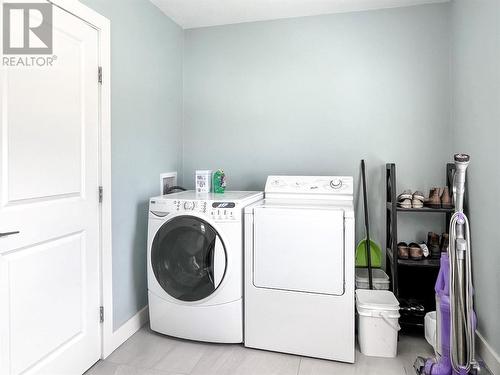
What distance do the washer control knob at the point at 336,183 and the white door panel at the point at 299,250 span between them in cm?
52

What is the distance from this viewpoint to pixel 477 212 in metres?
2.11

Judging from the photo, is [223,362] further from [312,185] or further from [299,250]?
[312,185]

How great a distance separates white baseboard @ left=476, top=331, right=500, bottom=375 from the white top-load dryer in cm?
74

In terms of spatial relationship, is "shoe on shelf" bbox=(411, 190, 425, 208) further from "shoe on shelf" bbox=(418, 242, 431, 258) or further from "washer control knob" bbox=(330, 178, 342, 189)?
"washer control knob" bbox=(330, 178, 342, 189)

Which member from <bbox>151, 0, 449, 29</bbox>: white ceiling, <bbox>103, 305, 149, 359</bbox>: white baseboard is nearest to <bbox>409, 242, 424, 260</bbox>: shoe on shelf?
<bbox>151, 0, 449, 29</bbox>: white ceiling

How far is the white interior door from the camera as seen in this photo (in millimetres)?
1502

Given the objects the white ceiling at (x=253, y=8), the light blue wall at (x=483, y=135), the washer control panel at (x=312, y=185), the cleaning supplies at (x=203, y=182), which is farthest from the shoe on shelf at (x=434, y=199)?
the cleaning supplies at (x=203, y=182)

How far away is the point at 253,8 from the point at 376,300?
2398 millimetres

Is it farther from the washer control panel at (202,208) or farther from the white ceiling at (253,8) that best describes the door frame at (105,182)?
the white ceiling at (253,8)

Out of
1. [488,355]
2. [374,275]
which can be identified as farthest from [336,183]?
[488,355]

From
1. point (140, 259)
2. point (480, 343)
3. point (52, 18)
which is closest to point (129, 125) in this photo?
point (52, 18)

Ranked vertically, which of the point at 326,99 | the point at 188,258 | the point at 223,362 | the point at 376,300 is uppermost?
→ the point at 326,99

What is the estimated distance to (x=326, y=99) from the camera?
2852mm

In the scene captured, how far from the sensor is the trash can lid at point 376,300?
83.4 inches
